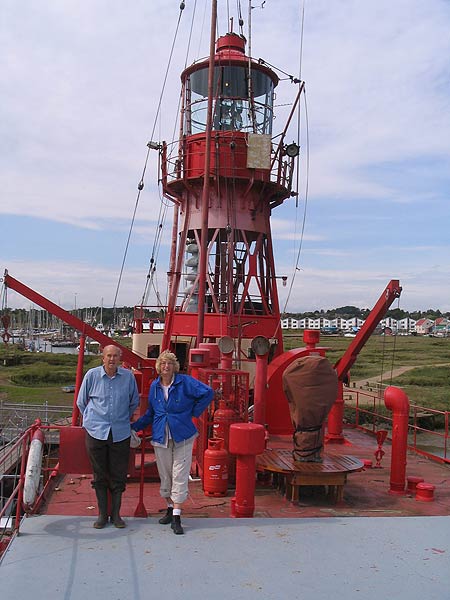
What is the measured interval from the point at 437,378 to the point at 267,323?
36.0 metres

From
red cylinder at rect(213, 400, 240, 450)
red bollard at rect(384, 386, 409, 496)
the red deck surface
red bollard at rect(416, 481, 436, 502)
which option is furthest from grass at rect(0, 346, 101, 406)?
red bollard at rect(416, 481, 436, 502)

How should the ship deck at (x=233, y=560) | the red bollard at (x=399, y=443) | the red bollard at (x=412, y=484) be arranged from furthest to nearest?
Result: the red bollard at (x=412, y=484) < the red bollard at (x=399, y=443) < the ship deck at (x=233, y=560)

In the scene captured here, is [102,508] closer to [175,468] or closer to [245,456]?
[175,468]

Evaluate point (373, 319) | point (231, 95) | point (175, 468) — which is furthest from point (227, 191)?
point (175, 468)

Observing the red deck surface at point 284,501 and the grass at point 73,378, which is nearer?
the red deck surface at point 284,501

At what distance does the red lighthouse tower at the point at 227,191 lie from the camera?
1467 cm

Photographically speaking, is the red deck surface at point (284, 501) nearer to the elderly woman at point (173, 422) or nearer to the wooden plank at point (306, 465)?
the wooden plank at point (306, 465)

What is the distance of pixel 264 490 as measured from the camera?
8578 mm

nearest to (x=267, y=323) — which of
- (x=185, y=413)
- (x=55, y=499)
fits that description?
(x=55, y=499)

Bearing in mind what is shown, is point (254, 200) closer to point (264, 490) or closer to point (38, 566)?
point (264, 490)

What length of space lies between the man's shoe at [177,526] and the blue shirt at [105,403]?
940 millimetres

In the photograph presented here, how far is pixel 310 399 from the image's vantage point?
807cm

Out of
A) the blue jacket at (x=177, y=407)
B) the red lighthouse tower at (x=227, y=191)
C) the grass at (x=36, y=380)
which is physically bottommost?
the grass at (x=36, y=380)

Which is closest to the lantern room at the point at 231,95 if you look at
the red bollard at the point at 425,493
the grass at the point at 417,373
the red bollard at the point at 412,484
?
the grass at the point at 417,373
